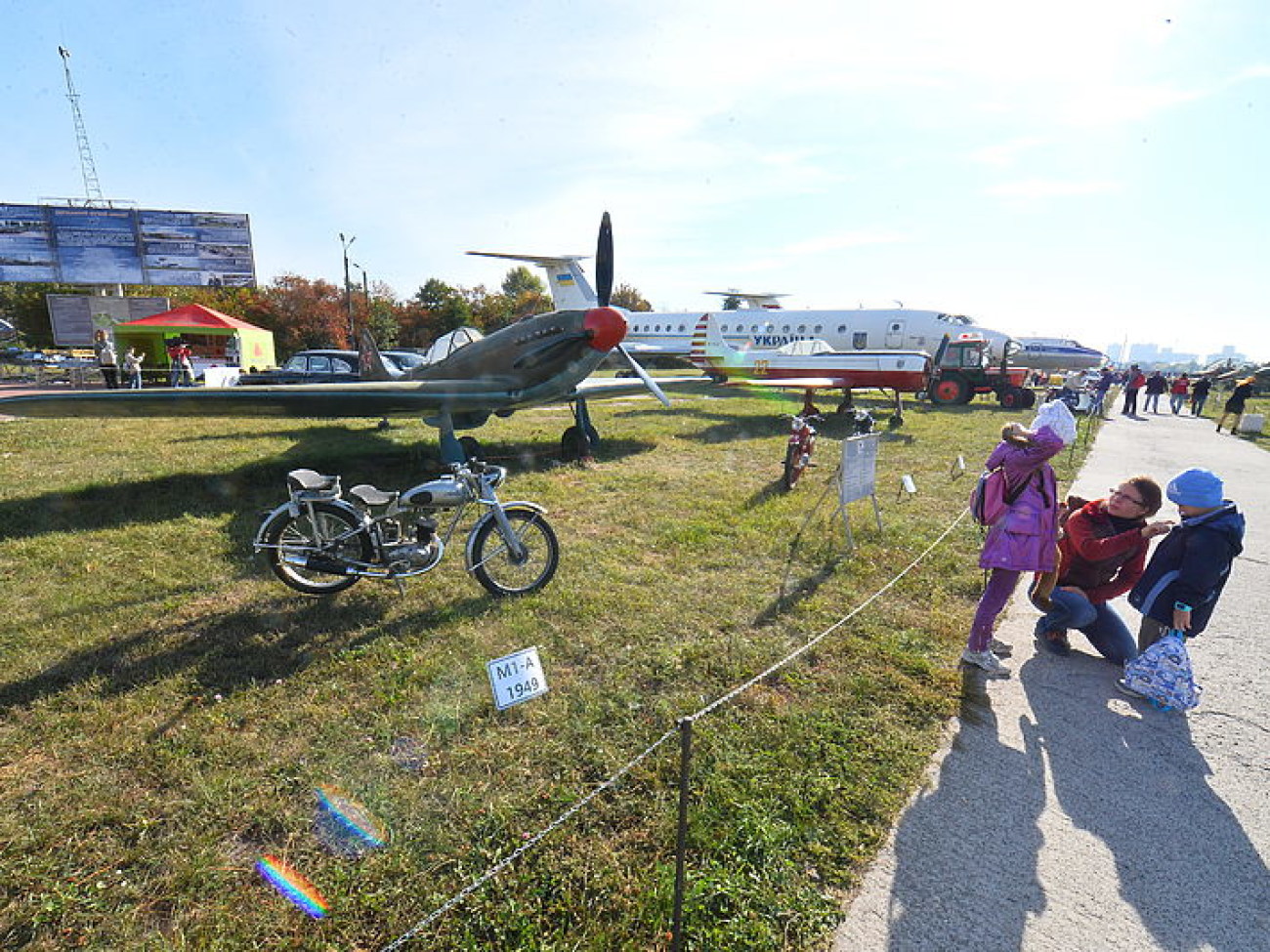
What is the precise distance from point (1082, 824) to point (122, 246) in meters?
42.2

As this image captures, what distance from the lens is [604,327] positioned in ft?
25.1

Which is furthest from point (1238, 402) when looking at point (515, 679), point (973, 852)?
point (515, 679)

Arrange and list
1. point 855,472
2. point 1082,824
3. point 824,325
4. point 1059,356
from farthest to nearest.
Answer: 1. point 1059,356
2. point 824,325
3. point 855,472
4. point 1082,824

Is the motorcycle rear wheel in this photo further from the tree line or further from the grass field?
the tree line

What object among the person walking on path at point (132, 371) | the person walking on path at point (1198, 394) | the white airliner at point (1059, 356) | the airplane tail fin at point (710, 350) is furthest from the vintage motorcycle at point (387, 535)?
the white airliner at point (1059, 356)

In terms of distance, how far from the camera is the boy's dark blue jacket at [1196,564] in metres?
3.16

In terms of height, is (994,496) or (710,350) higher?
(710,350)

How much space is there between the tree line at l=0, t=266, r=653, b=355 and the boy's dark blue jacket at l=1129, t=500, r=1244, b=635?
1387 inches

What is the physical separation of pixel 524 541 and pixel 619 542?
4.65 feet

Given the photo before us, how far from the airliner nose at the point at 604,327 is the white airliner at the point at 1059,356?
32.7m

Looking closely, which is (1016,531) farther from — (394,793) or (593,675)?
(394,793)

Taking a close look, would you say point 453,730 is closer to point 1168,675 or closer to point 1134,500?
point 1168,675

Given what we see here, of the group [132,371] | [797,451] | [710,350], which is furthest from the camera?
[710,350]

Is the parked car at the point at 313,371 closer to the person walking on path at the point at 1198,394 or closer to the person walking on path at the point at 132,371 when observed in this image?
the person walking on path at the point at 132,371
